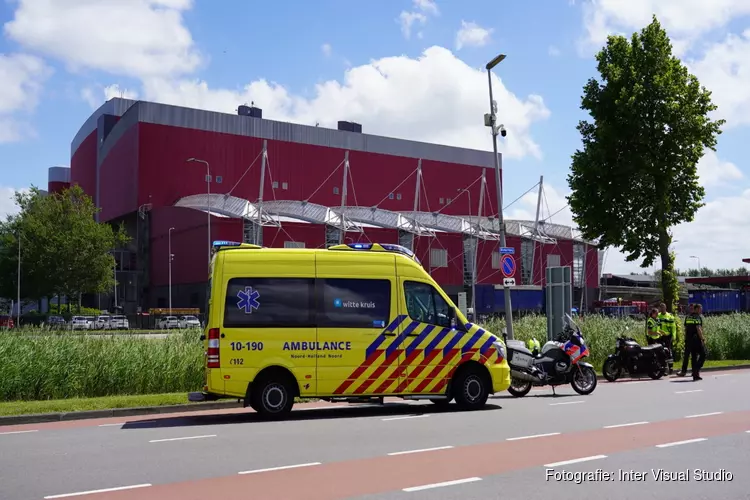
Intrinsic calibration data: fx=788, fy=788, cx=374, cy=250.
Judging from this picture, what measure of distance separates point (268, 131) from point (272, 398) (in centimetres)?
7431

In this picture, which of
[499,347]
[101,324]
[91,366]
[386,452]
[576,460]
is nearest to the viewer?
[576,460]

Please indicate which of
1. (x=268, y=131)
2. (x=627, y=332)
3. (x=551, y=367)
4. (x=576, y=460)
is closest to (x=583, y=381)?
(x=551, y=367)

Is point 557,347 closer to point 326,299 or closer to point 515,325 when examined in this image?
point 326,299

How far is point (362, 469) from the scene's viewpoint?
7.98 m

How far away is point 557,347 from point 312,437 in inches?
308

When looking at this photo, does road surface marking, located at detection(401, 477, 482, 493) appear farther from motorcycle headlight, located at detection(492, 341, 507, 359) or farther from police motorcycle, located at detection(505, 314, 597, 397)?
police motorcycle, located at detection(505, 314, 597, 397)

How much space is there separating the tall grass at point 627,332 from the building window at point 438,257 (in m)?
42.5

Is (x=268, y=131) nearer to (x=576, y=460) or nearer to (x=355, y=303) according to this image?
(x=355, y=303)

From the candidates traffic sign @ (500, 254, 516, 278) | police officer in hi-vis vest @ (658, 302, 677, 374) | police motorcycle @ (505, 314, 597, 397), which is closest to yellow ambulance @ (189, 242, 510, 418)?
police motorcycle @ (505, 314, 597, 397)

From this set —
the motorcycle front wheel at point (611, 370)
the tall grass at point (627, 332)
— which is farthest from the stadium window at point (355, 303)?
the tall grass at point (627, 332)

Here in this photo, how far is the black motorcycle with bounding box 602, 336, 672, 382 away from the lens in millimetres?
20375

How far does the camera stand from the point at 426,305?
44.5ft

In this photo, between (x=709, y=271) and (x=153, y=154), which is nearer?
(x=153, y=154)

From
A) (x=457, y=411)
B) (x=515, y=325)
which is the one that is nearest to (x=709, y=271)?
(x=515, y=325)
